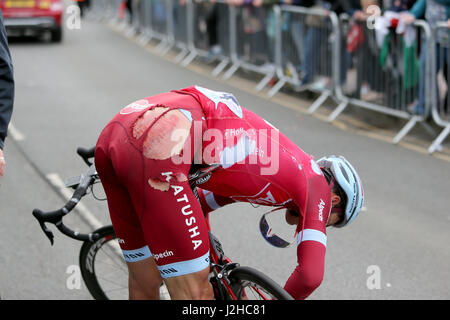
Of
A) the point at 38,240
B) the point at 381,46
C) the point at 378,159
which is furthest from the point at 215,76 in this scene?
the point at 38,240

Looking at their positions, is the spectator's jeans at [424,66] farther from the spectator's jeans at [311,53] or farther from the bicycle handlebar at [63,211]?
the bicycle handlebar at [63,211]

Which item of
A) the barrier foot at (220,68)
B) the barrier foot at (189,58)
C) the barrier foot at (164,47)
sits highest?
the barrier foot at (220,68)

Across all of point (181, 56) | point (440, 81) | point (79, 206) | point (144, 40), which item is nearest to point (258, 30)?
point (181, 56)

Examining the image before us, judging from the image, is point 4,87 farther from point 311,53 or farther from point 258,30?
point 258,30

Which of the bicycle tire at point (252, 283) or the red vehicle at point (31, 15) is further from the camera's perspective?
the red vehicle at point (31, 15)

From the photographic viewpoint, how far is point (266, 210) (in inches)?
268

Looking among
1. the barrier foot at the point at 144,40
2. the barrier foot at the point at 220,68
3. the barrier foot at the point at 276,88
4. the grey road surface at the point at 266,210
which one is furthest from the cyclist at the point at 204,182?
the barrier foot at the point at 144,40

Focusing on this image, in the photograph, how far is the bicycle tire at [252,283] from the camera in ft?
10.8

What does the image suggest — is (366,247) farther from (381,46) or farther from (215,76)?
(215,76)

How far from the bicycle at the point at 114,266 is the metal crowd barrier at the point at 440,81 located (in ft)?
15.9

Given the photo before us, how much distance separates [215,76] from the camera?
1383 centimetres

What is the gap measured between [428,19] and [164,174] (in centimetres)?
679

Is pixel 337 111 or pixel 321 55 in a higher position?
pixel 321 55
